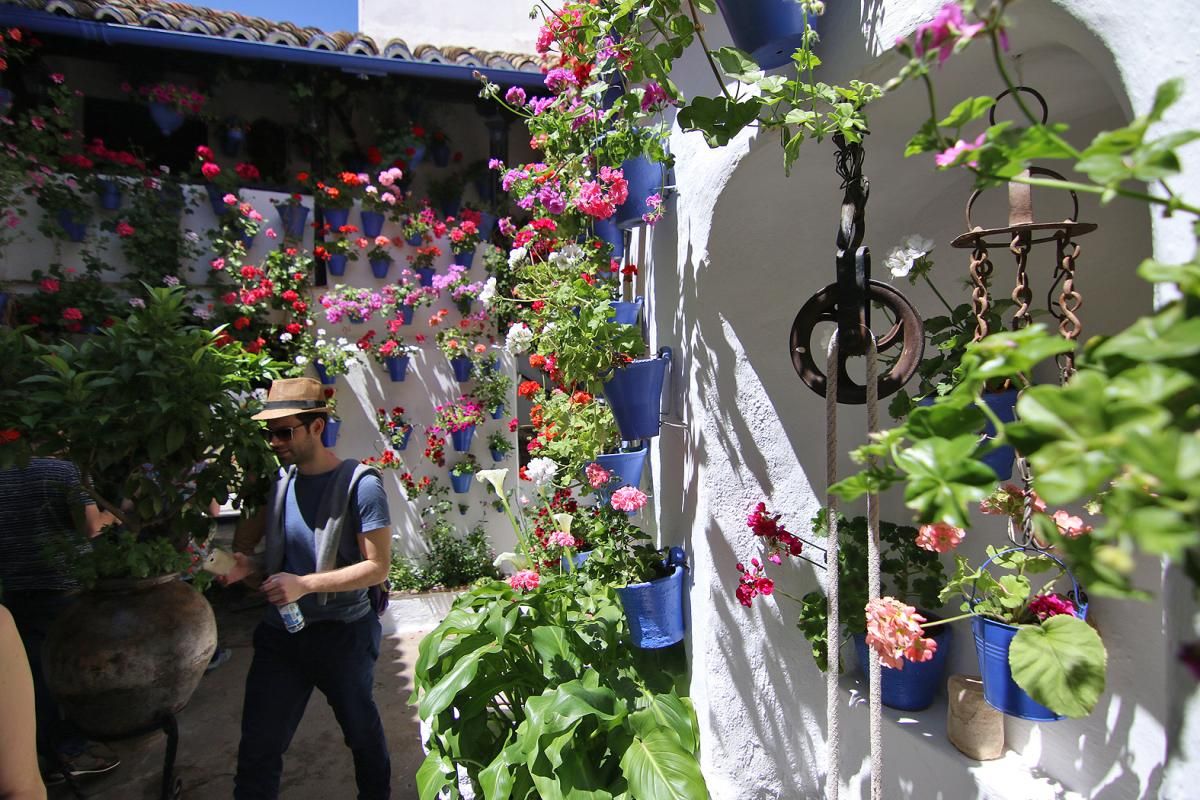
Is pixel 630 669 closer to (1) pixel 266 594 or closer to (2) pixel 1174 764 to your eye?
(1) pixel 266 594

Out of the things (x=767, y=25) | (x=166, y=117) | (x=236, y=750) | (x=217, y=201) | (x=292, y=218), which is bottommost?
(x=236, y=750)

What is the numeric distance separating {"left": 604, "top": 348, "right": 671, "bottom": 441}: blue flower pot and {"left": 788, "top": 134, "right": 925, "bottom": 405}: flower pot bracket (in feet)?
2.50

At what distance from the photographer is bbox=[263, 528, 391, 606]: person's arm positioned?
2383 mm

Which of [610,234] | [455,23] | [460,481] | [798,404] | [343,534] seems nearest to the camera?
[798,404]

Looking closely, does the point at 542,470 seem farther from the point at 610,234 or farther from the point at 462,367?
the point at 462,367

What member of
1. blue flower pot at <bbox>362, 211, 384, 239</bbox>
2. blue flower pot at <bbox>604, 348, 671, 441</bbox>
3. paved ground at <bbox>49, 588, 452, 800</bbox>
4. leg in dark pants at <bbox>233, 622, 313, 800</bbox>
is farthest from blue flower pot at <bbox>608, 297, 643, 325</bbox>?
blue flower pot at <bbox>362, 211, 384, 239</bbox>

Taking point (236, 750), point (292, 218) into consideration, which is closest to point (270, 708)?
point (236, 750)

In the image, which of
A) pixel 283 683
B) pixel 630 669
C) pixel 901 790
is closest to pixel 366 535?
pixel 283 683

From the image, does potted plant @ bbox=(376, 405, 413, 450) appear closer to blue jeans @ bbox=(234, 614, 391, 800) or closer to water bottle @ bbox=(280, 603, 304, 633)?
blue jeans @ bbox=(234, 614, 391, 800)

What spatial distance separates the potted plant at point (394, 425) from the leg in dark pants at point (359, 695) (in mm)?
3537

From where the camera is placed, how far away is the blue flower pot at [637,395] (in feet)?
7.32

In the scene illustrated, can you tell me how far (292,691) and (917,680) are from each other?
7.37 ft

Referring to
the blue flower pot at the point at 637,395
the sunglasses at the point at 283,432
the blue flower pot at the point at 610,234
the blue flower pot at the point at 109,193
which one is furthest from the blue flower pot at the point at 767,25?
the blue flower pot at the point at 109,193

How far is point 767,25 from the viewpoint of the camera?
5.16ft
